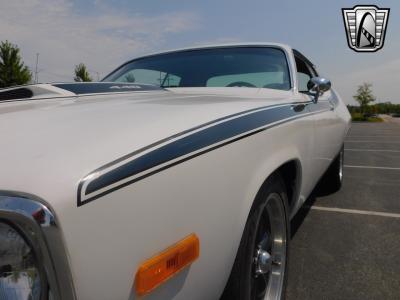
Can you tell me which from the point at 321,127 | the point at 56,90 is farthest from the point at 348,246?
the point at 56,90

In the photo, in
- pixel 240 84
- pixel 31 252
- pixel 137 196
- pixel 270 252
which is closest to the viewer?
pixel 31 252

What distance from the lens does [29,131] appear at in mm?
1013

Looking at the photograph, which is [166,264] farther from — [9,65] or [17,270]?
[9,65]

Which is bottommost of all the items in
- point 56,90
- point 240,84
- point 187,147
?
point 187,147

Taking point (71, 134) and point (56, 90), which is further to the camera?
point (56, 90)

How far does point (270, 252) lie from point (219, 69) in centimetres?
137

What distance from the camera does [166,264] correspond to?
0.96m

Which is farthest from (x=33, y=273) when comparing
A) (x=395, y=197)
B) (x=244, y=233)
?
(x=395, y=197)

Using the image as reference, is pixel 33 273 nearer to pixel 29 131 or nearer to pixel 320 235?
pixel 29 131

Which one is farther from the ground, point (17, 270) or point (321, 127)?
point (321, 127)

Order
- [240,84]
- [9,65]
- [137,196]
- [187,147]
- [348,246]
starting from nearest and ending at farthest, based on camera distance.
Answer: [137,196], [187,147], [240,84], [348,246], [9,65]

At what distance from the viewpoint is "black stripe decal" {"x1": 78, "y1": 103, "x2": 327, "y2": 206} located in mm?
861

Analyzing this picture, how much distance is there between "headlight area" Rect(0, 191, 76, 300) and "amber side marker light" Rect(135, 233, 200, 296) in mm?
170

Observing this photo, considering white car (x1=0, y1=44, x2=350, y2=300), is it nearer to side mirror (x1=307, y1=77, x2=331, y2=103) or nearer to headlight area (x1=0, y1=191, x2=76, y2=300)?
headlight area (x1=0, y1=191, x2=76, y2=300)
